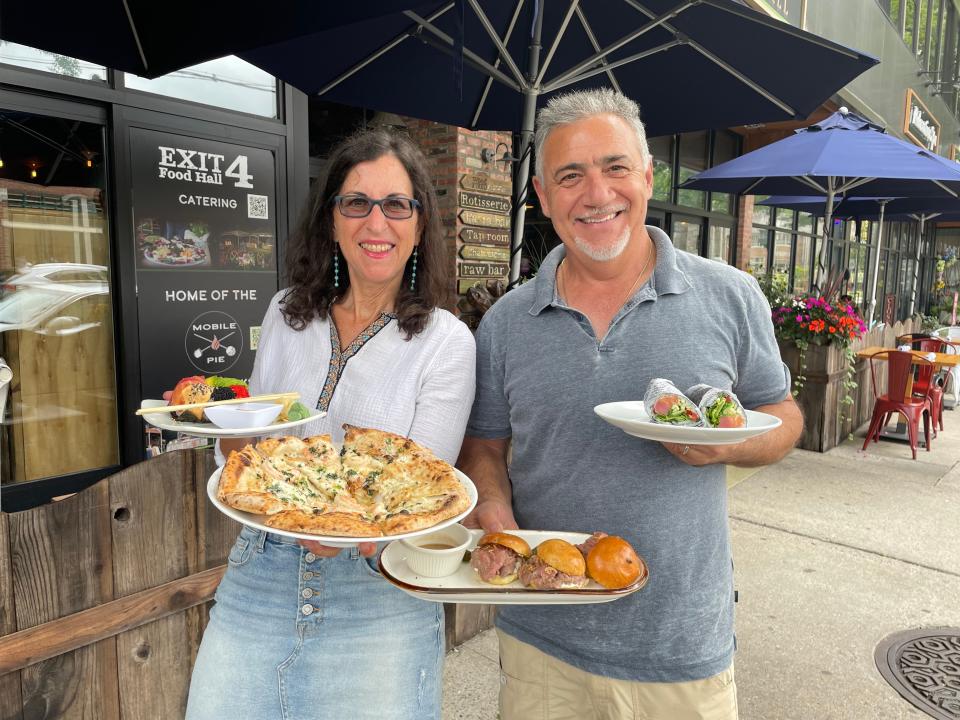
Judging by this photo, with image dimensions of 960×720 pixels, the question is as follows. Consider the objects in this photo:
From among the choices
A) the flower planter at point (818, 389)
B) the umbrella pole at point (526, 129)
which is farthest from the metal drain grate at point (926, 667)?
the flower planter at point (818, 389)

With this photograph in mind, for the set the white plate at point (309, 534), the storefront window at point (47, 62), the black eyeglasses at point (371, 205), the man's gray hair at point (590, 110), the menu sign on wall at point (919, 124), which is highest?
the menu sign on wall at point (919, 124)

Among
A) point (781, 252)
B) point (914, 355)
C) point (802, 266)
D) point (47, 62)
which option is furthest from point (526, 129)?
point (802, 266)

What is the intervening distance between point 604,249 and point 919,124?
63.3 feet

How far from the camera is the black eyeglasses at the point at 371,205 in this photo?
1.72 meters

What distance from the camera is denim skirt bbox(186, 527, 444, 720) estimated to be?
1.58 meters

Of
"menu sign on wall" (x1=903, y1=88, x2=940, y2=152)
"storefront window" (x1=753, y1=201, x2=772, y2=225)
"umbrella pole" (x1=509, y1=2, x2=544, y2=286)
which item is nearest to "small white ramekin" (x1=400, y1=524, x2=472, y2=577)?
"umbrella pole" (x1=509, y1=2, x2=544, y2=286)

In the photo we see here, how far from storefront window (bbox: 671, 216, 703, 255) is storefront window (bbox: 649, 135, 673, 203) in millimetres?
460

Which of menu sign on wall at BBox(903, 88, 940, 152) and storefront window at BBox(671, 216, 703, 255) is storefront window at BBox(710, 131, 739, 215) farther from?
menu sign on wall at BBox(903, 88, 940, 152)

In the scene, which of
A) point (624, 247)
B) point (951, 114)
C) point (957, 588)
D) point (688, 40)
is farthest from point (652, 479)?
point (951, 114)

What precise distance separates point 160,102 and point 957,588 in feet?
19.4

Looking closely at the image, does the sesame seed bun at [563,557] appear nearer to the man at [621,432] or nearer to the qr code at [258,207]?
the man at [621,432]

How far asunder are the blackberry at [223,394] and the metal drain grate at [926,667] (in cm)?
328

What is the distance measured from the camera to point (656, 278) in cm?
178

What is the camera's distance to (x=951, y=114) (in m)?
21.6
